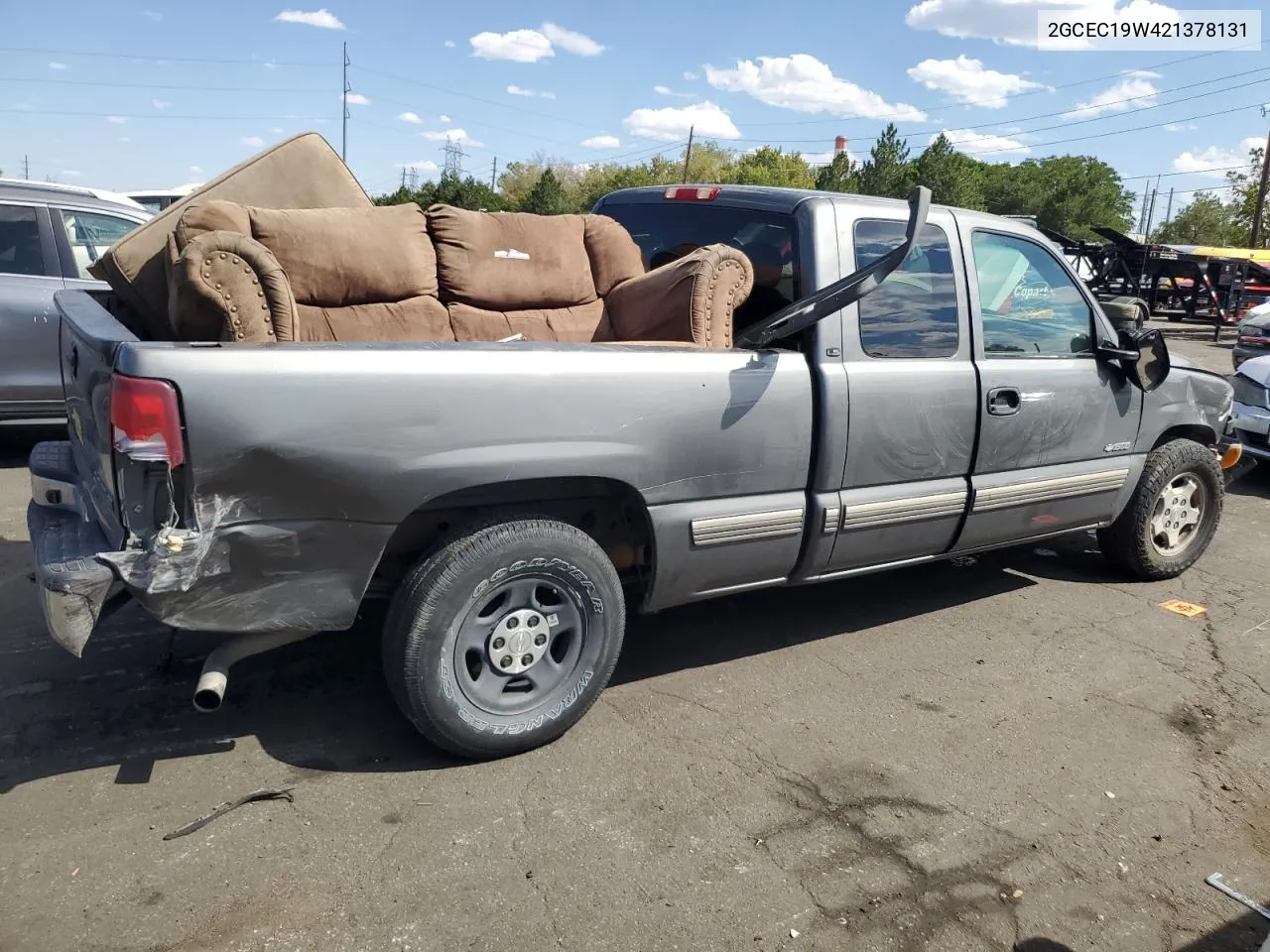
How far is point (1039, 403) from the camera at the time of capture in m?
4.35

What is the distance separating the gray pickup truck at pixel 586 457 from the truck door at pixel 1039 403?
2 centimetres

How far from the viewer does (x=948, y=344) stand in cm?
411

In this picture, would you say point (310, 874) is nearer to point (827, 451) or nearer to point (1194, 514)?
point (827, 451)

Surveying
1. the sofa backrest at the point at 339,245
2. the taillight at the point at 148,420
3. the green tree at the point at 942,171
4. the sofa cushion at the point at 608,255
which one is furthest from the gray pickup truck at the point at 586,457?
the green tree at the point at 942,171

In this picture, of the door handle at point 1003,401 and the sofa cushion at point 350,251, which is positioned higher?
the sofa cushion at point 350,251

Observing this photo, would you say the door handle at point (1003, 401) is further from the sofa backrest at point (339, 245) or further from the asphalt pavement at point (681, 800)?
the sofa backrest at point (339, 245)

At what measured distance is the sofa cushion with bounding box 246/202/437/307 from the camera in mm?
3398

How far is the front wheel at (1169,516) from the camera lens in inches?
198

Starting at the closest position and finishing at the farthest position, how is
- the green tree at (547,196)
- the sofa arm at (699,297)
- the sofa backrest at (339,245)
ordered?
the sofa backrest at (339,245), the sofa arm at (699,297), the green tree at (547,196)

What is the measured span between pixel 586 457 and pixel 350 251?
1.24m

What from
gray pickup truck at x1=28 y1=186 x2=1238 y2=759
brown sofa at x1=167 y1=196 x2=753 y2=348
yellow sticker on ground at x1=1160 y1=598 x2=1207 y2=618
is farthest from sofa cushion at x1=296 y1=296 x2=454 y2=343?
yellow sticker on ground at x1=1160 y1=598 x2=1207 y2=618

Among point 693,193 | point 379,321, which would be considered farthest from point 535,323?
point 693,193

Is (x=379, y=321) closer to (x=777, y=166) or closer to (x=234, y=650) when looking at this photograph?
(x=234, y=650)

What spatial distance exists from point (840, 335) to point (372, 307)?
1825 mm
